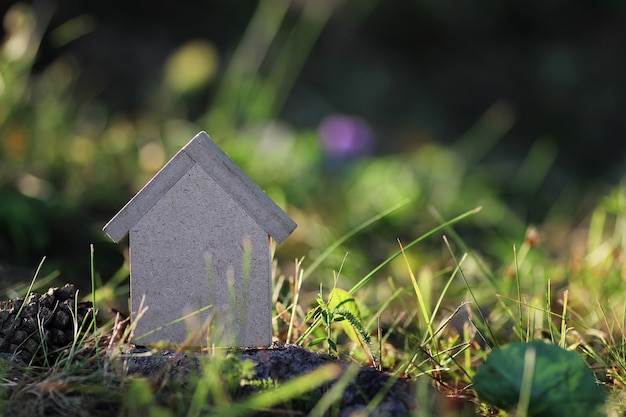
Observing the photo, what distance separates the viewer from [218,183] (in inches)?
57.0

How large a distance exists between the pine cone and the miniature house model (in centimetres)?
14

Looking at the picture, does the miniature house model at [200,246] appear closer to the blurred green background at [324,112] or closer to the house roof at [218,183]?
the house roof at [218,183]

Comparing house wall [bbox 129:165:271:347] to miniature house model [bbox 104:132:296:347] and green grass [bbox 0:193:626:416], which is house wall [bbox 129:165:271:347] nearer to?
miniature house model [bbox 104:132:296:347]

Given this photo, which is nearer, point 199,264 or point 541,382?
point 541,382

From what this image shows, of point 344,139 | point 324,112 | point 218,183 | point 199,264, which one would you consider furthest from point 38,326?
point 324,112

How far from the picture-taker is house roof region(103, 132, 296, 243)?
143 centimetres

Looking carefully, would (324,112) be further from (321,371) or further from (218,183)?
(321,371)

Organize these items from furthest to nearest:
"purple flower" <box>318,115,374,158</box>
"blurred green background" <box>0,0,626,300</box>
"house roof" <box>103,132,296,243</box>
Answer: "purple flower" <box>318,115,374,158</box>, "blurred green background" <box>0,0,626,300</box>, "house roof" <box>103,132,296,243</box>

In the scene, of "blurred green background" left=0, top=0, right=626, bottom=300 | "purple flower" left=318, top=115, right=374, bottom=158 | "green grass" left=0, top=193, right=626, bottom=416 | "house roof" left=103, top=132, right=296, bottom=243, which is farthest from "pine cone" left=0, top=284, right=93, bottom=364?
"purple flower" left=318, top=115, right=374, bottom=158

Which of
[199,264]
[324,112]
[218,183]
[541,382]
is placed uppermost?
[218,183]

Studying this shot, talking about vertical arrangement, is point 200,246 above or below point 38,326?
above

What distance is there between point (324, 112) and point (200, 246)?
377 centimetres

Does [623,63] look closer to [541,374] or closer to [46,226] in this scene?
[46,226]

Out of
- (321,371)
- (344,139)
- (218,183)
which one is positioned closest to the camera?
(321,371)
